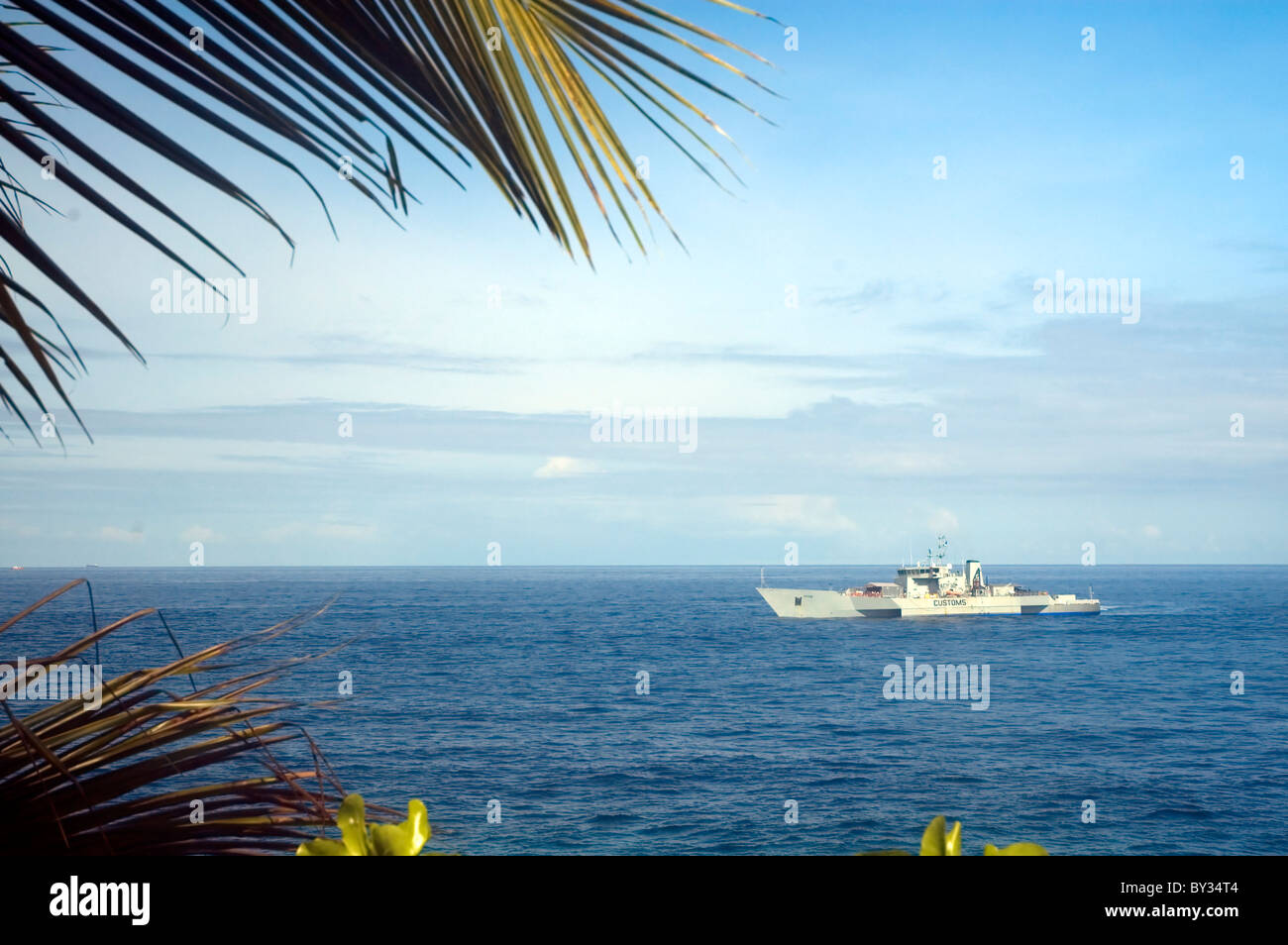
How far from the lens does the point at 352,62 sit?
2.98 feet

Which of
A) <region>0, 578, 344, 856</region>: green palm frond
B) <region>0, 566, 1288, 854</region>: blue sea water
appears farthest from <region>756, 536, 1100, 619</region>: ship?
<region>0, 578, 344, 856</region>: green palm frond

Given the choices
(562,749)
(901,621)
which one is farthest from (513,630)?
(562,749)

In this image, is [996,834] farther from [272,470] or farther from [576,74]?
[272,470]

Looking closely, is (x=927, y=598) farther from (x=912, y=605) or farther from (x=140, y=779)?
(x=140, y=779)

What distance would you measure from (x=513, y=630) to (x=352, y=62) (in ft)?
292

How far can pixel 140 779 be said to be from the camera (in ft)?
3.87

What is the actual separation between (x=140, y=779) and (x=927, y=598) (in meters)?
85.6

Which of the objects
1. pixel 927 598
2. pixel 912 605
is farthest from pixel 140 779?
pixel 927 598

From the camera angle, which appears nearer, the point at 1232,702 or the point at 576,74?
the point at 576,74

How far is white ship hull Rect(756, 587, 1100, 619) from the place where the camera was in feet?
264

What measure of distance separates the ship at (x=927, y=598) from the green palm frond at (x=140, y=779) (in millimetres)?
82169

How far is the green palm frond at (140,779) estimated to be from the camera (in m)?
1.13

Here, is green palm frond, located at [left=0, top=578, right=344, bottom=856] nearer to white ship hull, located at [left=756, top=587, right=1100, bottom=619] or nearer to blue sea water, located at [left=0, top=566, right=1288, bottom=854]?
blue sea water, located at [left=0, top=566, right=1288, bottom=854]
